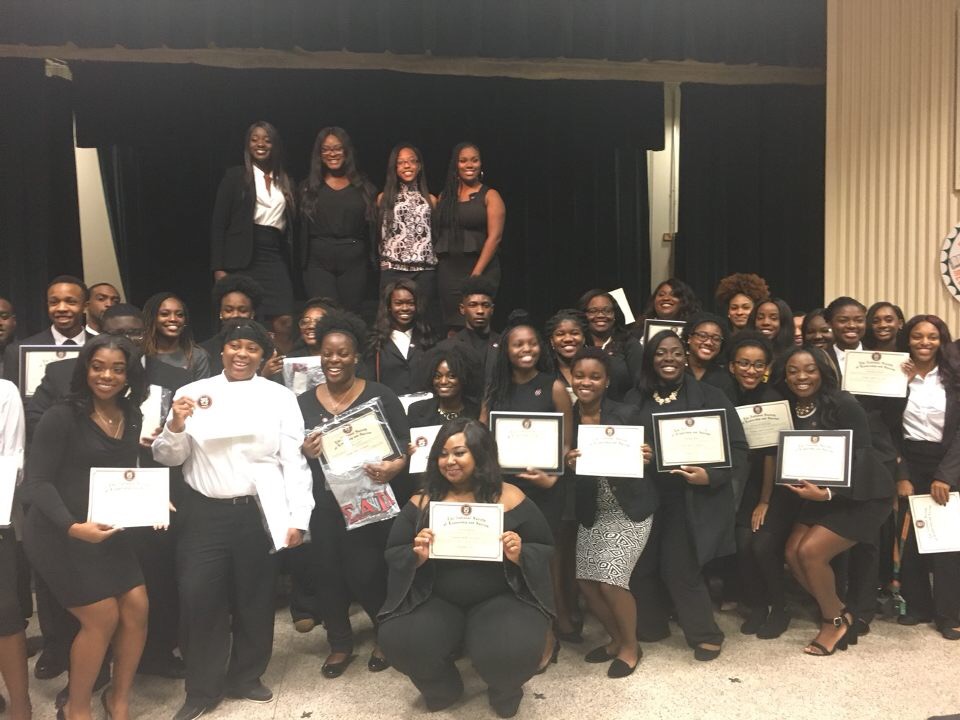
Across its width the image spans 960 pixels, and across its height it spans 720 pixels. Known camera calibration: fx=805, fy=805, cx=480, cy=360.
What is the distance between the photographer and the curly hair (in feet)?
17.8

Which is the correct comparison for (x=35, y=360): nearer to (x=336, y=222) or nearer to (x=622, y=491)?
(x=336, y=222)

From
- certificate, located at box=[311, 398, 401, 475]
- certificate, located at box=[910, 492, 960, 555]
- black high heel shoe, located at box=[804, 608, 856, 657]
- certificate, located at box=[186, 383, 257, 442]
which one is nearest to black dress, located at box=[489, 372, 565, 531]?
certificate, located at box=[311, 398, 401, 475]

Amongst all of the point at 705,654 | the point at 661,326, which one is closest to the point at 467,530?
the point at 705,654

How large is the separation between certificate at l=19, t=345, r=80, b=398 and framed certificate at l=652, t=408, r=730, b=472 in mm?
2886

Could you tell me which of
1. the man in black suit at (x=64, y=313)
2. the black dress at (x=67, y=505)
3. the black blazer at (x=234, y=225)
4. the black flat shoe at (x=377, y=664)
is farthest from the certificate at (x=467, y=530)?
the black blazer at (x=234, y=225)

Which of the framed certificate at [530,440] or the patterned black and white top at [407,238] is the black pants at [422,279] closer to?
the patterned black and white top at [407,238]

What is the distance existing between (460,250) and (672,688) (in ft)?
9.57

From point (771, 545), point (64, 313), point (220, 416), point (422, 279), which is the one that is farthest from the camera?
point (422, 279)

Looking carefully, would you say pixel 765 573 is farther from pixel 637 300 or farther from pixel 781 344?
pixel 637 300

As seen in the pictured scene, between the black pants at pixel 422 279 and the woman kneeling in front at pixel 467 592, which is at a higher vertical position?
the black pants at pixel 422 279

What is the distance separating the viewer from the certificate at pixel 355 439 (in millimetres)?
3627

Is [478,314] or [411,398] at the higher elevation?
[478,314]

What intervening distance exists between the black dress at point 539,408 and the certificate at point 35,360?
2.12 metres

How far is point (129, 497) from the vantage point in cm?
316
